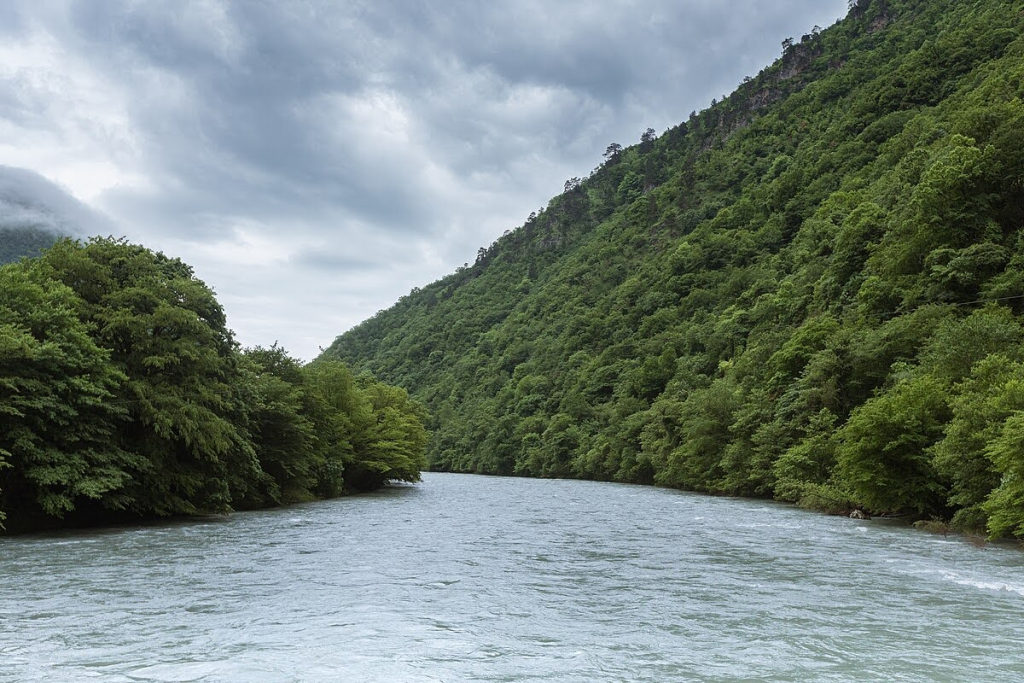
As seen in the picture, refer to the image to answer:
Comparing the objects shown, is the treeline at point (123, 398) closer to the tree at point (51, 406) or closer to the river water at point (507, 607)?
the tree at point (51, 406)

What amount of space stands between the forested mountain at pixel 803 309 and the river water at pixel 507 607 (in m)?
5.50

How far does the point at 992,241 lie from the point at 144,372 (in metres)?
47.3

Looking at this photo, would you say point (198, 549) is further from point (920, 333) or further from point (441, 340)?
point (441, 340)

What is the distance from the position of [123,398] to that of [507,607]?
21708mm

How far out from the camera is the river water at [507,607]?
10648mm

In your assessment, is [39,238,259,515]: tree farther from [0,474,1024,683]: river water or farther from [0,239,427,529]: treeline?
[0,474,1024,683]: river water

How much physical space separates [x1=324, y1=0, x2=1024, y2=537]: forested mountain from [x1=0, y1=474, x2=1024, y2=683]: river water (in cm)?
550

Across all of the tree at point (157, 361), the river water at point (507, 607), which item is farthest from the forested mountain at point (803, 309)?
the tree at point (157, 361)

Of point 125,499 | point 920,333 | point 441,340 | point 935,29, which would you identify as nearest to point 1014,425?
point 920,333

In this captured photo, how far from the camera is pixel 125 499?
29203 mm

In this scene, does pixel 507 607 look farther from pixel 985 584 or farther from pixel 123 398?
pixel 123 398

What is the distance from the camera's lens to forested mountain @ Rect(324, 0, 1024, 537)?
103ft

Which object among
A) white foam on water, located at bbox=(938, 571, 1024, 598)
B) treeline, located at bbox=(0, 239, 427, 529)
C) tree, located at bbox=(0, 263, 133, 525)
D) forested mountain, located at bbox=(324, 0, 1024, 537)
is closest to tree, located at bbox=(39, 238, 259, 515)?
treeline, located at bbox=(0, 239, 427, 529)

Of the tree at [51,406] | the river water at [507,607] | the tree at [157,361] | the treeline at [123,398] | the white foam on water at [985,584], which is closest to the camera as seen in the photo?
the river water at [507,607]
